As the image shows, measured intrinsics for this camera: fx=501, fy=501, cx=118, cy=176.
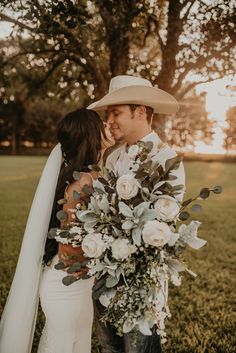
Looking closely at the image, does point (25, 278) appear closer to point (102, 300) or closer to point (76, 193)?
point (102, 300)

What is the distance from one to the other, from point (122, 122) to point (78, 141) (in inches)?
32.9

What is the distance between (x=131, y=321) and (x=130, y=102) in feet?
6.25

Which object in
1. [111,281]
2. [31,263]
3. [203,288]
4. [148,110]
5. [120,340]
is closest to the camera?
[111,281]

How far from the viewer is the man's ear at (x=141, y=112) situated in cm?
425

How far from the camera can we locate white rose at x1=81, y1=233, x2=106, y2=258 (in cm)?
286

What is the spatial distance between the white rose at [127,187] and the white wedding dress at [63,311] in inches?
35.7

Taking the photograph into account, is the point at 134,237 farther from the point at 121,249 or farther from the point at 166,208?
the point at 166,208

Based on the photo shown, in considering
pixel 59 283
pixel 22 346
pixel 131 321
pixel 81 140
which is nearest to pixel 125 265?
pixel 131 321

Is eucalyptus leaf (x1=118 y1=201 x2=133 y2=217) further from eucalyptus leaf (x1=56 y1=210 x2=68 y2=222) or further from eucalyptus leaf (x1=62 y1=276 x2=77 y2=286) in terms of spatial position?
eucalyptus leaf (x1=62 y1=276 x2=77 y2=286)

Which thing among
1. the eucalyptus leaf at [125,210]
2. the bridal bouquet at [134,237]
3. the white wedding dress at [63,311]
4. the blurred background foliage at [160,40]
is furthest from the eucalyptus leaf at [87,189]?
the blurred background foliage at [160,40]

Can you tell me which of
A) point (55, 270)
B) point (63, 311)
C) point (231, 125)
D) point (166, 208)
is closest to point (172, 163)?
point (166, 208)

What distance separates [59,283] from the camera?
11.4ft

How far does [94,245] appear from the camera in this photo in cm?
287

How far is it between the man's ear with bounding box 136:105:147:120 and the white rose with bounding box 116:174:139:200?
1.44 m
